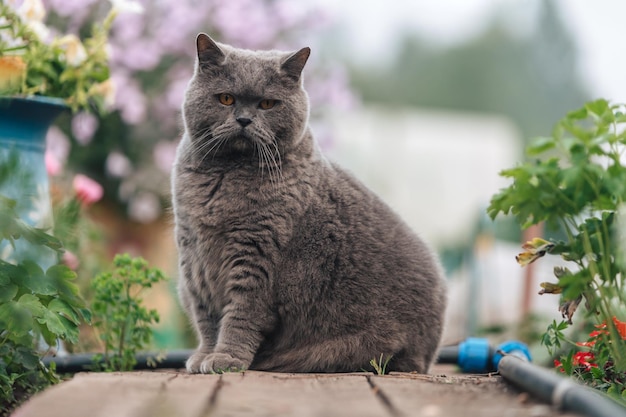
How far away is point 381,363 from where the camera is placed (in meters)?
2.31

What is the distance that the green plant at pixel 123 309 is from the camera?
2.50 metres

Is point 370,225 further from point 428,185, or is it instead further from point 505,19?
point 505,19

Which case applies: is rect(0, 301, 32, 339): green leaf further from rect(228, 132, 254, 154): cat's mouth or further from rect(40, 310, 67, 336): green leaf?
rect(228, 132, 254, 154): cat's mouth

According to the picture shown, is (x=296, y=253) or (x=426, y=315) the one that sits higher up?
(x=296, y=253)

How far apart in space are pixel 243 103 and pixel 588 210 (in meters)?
1.07

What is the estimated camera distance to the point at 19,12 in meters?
2.56

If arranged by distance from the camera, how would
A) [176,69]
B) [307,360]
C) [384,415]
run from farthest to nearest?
[176,69]
[307,360]
[384,415]

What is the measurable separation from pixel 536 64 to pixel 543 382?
74.2ft

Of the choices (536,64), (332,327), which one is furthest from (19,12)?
(536,64)

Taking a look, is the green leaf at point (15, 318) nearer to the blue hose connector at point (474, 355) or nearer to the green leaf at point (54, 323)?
the green leaf at point (54, 323)

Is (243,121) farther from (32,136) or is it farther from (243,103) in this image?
(32,136)

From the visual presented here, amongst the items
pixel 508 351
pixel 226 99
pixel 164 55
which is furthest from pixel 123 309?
pixel 164 55

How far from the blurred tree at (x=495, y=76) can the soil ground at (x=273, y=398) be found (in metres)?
19.3

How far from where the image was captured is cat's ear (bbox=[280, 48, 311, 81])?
241 centimetres
